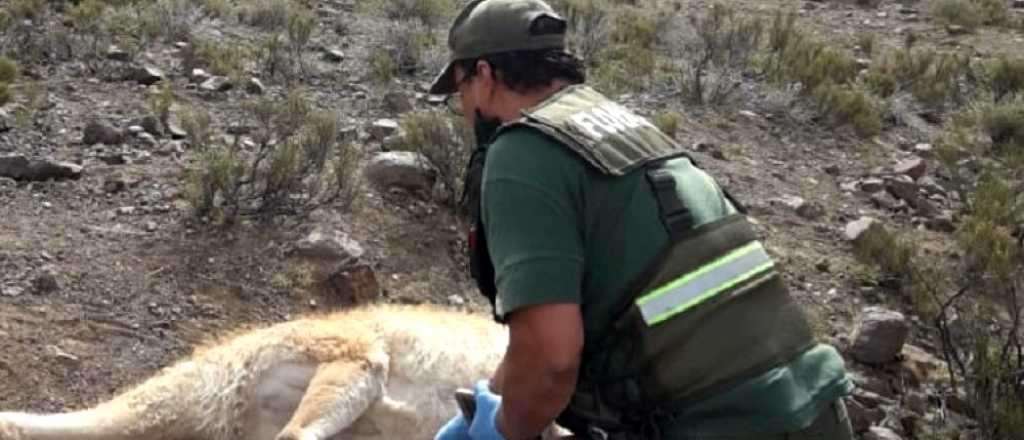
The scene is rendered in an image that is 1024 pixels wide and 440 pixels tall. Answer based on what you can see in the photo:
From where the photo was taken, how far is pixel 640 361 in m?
3.09

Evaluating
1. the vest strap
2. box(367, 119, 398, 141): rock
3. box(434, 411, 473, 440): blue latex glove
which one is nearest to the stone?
box(367, 119, 398, 141): rock

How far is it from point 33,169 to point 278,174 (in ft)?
4.32

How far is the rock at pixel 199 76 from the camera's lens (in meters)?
10.0

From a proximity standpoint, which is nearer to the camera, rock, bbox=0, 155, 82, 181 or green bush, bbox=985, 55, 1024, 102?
rock, bbox=0, 155, 82, 181

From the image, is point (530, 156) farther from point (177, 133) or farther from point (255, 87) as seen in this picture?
point (255, 87)

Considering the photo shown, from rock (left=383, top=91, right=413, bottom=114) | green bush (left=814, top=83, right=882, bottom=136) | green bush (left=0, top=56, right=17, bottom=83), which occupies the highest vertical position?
green bush (left=0, top=56, right=17, bottom=83)

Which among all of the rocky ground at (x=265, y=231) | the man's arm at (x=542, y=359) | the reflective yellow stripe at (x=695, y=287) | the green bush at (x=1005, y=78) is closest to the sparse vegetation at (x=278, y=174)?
the rocky ground at (x=265, y=231)

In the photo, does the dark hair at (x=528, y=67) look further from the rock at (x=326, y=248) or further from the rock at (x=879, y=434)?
the rock at (x=326, y=248)

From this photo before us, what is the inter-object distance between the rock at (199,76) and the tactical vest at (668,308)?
7175 mm

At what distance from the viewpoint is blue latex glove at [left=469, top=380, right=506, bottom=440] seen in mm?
3447

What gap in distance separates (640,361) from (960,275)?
6.36 metres

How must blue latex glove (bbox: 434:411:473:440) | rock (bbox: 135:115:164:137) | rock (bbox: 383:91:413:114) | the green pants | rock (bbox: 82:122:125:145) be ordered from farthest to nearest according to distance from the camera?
rock (bbox: 383:91:413:114)
rock (bbox: 135:115:164:137)
rock (bbox: 82:122:125:145)
blue latex glove (bbox: 434:411:473:440)
the green pants

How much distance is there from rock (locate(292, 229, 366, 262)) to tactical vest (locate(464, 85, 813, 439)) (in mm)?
3937

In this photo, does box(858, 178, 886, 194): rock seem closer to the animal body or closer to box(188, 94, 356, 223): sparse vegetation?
box(188, 94, 356, 223): sparse vegetation
